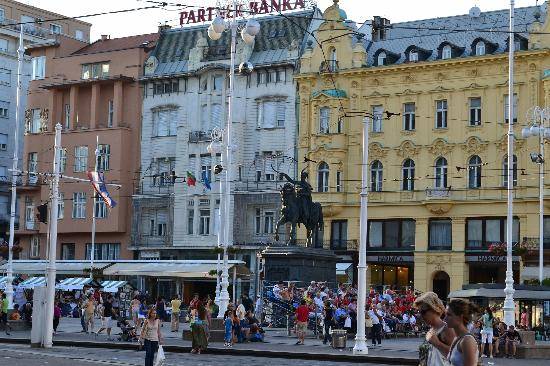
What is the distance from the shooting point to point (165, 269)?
210 ft

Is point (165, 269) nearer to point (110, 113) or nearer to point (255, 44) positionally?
point (255, 44)

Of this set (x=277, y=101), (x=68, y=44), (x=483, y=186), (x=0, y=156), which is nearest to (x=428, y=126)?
(x=483, y=186)

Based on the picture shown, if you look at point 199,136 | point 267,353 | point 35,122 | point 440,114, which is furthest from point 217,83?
point 267,353

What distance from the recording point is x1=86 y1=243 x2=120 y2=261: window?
77819mm

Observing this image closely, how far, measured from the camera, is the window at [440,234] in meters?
65.9

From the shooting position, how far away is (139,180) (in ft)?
256

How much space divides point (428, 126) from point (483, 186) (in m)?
5.11

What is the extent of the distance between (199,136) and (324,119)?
9.58 metres

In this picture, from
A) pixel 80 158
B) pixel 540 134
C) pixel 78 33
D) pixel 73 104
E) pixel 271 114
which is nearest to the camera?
Result: pixel 540 134

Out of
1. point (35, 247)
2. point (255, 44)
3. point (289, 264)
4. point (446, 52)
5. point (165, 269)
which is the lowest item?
point (165, 269)

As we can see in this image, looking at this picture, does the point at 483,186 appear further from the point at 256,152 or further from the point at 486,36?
the point at 256,152

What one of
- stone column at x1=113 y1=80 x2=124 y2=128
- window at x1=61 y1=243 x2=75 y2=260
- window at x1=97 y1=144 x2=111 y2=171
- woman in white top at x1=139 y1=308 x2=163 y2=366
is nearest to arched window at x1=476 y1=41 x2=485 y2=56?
stone column at x1=113 y1=80 x2=124 y2=128

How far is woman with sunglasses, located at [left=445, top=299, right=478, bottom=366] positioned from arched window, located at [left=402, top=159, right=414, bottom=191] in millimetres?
58431

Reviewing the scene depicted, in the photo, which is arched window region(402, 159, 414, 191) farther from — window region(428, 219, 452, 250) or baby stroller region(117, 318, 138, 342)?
baby stroller region(117, 318, 138, 342)
